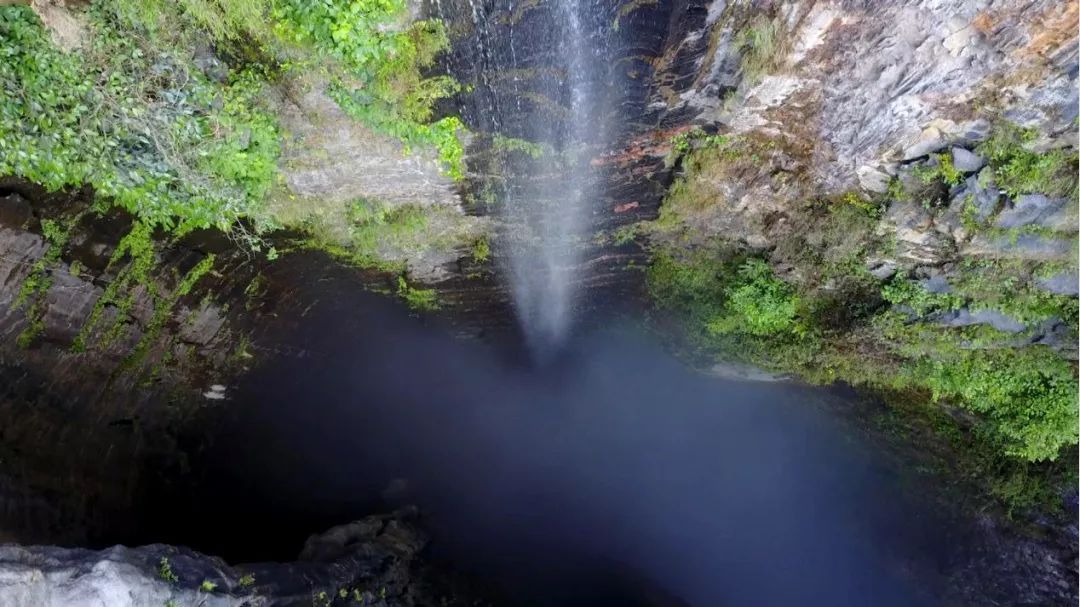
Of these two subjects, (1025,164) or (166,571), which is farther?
(166,571)

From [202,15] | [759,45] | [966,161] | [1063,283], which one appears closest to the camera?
[759,45]

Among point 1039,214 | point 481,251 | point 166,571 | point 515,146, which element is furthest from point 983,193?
point 166,571

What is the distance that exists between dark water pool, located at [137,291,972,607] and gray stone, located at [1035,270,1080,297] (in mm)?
2932

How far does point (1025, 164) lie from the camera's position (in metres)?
3.64

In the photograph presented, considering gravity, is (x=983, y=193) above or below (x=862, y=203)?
below

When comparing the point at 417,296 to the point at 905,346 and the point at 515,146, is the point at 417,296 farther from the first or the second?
the point at 905,346

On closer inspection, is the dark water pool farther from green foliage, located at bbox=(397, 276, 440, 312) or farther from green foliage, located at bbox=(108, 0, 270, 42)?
green foliage, located at bbox=(108, 0, 270, 42)

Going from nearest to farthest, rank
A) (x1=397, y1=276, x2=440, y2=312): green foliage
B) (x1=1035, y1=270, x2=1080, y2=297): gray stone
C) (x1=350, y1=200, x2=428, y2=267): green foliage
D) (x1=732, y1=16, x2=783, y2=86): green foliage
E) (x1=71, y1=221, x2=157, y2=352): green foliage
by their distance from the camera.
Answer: (x1=732, y1=16, x2=783, y2=86): green foliage → (x1=1035, y1=270, x2=1080, y2=297): gray stone → (x1=71, y1=221, x2=157, y2=352): green foliage → (x1=350, y1=200, x2=428, y2=267): green foliage → (x1=397, y1=276, x2=440, y2=312): green foliage

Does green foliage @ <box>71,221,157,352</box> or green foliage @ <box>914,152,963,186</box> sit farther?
green foliage @ <box>71,221,157,352</box>

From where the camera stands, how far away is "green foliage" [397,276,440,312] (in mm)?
6890

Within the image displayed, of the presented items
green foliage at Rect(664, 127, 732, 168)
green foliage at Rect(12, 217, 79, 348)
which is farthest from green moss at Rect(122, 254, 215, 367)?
green foliage at Rect(664, 127, 732, 168)

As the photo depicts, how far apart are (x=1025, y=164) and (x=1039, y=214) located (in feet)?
1.37

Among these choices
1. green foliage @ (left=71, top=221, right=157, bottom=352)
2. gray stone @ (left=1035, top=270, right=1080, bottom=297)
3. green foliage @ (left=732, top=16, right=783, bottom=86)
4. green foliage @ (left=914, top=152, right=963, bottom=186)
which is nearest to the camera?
green foliage @ (left=732, top=16, right=783, bottom=86)

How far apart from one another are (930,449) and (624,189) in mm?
4438
